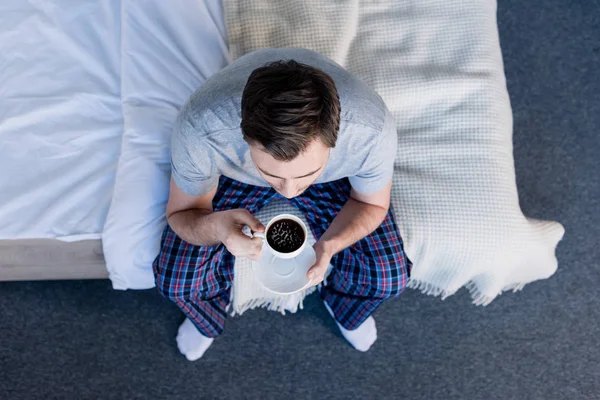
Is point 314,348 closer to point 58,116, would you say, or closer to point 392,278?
point 392,278

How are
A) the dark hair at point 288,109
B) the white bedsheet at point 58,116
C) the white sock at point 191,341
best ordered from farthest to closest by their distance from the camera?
the white sock at point 191,341 < the white bedsheet at point 58,116 < the dark hair at point 288,109

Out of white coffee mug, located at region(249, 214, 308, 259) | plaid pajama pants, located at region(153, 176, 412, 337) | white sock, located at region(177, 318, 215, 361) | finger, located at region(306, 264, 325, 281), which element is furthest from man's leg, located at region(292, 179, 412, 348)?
white sock, located at region(177, 318, 215, 361)

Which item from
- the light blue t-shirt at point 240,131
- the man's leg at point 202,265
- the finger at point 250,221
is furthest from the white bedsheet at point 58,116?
the finger at point 250,221

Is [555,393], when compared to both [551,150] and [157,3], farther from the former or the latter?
[157,3]

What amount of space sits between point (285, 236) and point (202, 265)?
0.40 m

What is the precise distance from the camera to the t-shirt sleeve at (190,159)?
1069 millimetres

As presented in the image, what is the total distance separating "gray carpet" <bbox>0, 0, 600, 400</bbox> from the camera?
1.57 m

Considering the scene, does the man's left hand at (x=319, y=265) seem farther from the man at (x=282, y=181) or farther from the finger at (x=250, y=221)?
the finger at (x=250, y=221)

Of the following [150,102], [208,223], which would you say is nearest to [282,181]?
[208,223]

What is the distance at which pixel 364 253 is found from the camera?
52.2 inches

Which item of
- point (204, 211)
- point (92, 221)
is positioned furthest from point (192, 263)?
point (92, 221)

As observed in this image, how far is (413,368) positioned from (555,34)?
129cm

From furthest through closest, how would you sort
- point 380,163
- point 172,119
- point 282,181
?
point 172,119 → point 380,163 → point 282,181

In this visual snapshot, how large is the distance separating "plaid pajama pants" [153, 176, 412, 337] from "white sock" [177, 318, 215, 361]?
0.55ft
